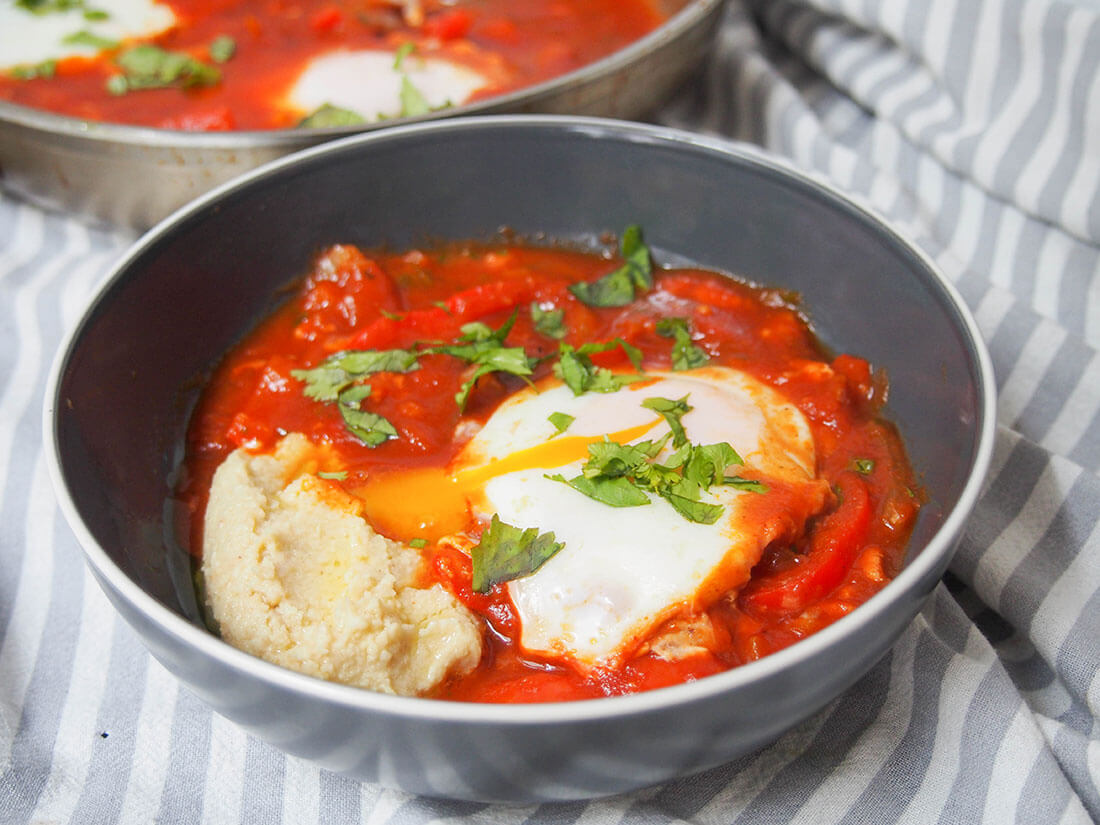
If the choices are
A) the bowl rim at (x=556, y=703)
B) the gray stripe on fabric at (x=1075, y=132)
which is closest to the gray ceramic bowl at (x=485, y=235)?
the bowl rim at (x=556, y=703)

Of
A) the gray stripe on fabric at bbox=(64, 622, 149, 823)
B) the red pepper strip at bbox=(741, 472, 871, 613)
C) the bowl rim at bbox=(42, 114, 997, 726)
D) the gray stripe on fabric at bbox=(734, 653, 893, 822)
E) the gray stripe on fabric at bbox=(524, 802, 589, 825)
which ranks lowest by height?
the gray stripe on fabric at bbox=(64, 622, 149, 823)

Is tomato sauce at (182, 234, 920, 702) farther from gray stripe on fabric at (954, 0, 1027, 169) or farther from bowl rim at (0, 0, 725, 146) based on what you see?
gray stripe on fabric at (954, 0, 1027, 169)

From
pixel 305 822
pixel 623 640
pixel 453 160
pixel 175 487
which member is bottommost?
pixel 305 822

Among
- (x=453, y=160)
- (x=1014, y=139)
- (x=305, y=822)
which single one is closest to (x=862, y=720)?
(x=305, y=822)

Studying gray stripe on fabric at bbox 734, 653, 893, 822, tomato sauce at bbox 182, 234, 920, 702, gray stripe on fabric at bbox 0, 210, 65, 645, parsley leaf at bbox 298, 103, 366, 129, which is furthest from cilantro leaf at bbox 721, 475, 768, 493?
parsley leaf at bbox 298, 103, 366, 129

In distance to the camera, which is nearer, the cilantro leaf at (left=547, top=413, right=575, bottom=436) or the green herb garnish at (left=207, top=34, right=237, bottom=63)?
the cilantro leaf at (left=547, top=413, right=575, bottom=436)

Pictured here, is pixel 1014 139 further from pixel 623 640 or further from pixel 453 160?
pixel 623 640
